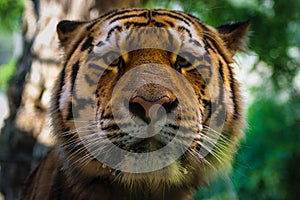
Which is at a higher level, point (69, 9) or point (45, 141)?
point (69, 9)

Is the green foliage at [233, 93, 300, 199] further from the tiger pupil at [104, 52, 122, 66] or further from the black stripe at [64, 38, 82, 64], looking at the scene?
the tiger pupil at [104, 52, 122, 66]

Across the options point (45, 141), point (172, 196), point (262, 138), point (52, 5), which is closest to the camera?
point (172, 196)

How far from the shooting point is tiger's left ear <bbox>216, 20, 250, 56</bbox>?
221 cm

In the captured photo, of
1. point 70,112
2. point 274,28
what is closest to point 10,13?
point 274,28

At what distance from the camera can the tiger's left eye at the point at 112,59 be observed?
1839 millimetres

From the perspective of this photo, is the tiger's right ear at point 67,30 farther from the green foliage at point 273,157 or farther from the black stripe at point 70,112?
the green foliage at point 273,157

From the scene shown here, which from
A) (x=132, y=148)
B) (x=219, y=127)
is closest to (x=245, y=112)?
(x=219, y=127)

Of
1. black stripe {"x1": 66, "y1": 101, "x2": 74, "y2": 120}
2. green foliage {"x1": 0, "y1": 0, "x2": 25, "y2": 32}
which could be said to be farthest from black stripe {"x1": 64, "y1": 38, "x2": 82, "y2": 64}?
green foliage {"x1": 0, "y1": 0, "x2": 25, "y2": 32}

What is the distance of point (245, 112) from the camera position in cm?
218

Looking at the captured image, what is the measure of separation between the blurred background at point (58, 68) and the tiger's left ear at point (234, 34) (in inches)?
4.3

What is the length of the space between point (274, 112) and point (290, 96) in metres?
1.59

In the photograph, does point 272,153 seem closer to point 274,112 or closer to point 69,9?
point 274,112

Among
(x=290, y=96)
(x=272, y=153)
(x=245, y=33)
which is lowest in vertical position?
(x=272, y=153)

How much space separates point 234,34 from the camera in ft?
7.29
